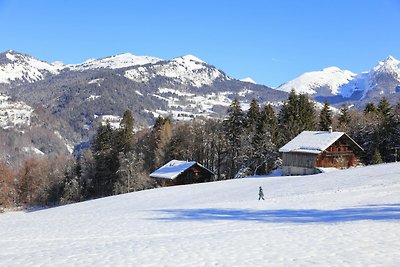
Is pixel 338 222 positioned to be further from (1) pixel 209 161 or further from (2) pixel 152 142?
(2) pixel 152 142

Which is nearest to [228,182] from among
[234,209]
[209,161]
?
[234,209]

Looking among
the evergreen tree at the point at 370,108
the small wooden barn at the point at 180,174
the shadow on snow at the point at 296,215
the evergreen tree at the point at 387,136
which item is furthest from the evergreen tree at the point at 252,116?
the shadow on snow at the point at 296,215

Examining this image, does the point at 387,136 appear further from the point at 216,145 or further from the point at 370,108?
the point at 216,145

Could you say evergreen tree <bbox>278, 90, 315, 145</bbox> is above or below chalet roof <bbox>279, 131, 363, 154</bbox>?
above

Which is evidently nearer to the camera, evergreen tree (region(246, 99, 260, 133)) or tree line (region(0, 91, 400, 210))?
tree line (region(0, 91, 400, 210))

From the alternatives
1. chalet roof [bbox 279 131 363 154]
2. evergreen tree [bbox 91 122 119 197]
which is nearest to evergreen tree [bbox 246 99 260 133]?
chalet roof [bbox 279 131 363 154]

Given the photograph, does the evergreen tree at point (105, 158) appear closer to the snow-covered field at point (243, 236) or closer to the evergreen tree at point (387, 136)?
the evergreen tree at point (387, 136)

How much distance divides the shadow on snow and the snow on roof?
34.8 m

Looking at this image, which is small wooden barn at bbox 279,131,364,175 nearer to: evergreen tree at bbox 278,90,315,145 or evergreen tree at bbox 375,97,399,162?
evergreen tree at bbox 375,97,399,162

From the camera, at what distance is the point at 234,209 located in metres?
29.7

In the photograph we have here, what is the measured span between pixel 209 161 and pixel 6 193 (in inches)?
1687

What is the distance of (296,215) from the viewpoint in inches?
982

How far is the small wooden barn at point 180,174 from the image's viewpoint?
66375 millimetres

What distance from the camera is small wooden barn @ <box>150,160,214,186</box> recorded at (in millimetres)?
66375
